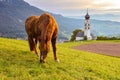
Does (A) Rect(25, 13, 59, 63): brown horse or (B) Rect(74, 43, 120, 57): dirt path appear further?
(B) Rect(74, 43, 120, 57): dirt path

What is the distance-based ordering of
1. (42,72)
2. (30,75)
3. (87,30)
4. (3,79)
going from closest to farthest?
(3,79) < (30,75) < (42,72) < (87,30)

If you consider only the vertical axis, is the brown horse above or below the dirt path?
above

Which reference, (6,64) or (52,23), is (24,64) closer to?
(6,64)

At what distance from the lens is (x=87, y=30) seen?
152375mm

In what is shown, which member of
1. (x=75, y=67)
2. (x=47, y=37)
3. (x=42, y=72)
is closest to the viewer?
(x=42, y=72)

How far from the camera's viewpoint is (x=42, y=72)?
43.4 feet

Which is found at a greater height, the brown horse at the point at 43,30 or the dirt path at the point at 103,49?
the brown horse at the point at 43,30

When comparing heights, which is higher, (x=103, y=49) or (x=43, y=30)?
(x=43, y=30)

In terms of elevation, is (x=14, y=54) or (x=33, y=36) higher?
(x=33, y=36)

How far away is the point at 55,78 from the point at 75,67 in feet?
10.7

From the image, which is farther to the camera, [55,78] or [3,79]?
[55,78]

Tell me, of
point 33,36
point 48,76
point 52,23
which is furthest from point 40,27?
point 48,76

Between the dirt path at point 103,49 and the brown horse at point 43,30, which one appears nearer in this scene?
the brown horse at point 43,30

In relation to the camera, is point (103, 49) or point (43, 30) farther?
point (103, 49)
